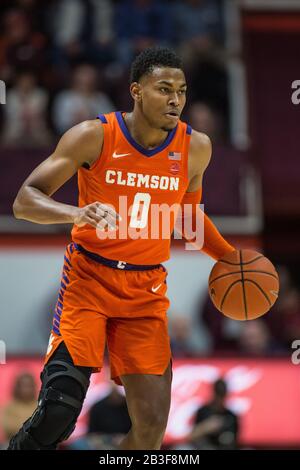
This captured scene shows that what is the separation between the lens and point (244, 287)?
5.80 metres

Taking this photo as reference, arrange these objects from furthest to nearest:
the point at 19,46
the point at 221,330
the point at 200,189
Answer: the point at 19,46, the point at 221,330, the point at 200,189

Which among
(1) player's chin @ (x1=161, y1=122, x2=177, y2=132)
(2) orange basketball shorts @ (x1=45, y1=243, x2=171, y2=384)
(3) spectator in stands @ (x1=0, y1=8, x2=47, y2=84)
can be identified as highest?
(3) spectator in stands @ (x1=0, y1=8, x2=47, y2=84)

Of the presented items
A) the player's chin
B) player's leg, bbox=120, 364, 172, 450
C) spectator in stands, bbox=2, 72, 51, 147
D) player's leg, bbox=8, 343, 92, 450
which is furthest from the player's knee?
spectator in stands, bbox=2, 72, 51, 147

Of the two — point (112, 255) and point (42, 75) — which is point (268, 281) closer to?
Result: point (112, 255)

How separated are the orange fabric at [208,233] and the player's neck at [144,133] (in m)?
0.46

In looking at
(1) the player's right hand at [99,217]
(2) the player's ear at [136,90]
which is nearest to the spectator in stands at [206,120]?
(2) the player's ear at [136,90]

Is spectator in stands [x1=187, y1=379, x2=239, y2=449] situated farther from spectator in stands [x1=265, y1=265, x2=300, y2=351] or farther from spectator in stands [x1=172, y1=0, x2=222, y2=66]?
spectator in stands [x1=172, y1=0, x2=222, y2=66]

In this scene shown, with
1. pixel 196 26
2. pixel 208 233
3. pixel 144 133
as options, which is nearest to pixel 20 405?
pixel 208 233

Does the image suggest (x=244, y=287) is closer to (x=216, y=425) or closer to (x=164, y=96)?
(x=164, y=96)

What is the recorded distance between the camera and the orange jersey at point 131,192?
17.9 feet

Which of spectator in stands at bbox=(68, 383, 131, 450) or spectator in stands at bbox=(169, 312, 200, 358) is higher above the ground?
spectator in stands at bbox=(169, 312, 200, 358)

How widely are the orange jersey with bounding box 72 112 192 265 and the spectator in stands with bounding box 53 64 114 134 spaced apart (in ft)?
22.1

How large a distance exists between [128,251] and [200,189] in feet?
2.40

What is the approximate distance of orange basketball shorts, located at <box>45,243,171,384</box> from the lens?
5.35 m
